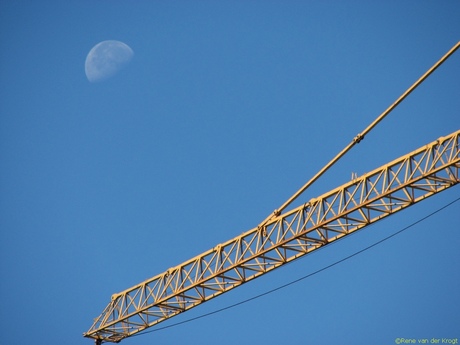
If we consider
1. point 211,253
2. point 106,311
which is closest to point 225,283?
point 211,253

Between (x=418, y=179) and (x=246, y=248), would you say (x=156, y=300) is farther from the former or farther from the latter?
(x=418, y=179)

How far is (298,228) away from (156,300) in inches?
391

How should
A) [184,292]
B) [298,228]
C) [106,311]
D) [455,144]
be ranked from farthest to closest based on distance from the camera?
[106,311] < [184,292] < [298,228] < [455,144]

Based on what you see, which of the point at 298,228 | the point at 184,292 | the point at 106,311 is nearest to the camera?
the point at 298,228

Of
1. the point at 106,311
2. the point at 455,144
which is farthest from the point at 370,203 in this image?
the point at 106,311

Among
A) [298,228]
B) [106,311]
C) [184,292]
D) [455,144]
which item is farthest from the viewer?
[106,311]

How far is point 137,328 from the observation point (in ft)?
176

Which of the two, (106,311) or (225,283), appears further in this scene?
(106,311)

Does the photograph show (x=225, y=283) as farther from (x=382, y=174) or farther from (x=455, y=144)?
(x=455, y=144)

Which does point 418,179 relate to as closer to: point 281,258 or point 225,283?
point 281,258

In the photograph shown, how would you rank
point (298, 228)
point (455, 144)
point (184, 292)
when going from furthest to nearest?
1. point (184, 292)
2. point (298, 228)
3. point (455, 144)

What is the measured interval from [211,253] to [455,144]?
1402cm

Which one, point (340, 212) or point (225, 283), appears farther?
point (225, 283)

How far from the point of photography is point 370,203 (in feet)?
148
